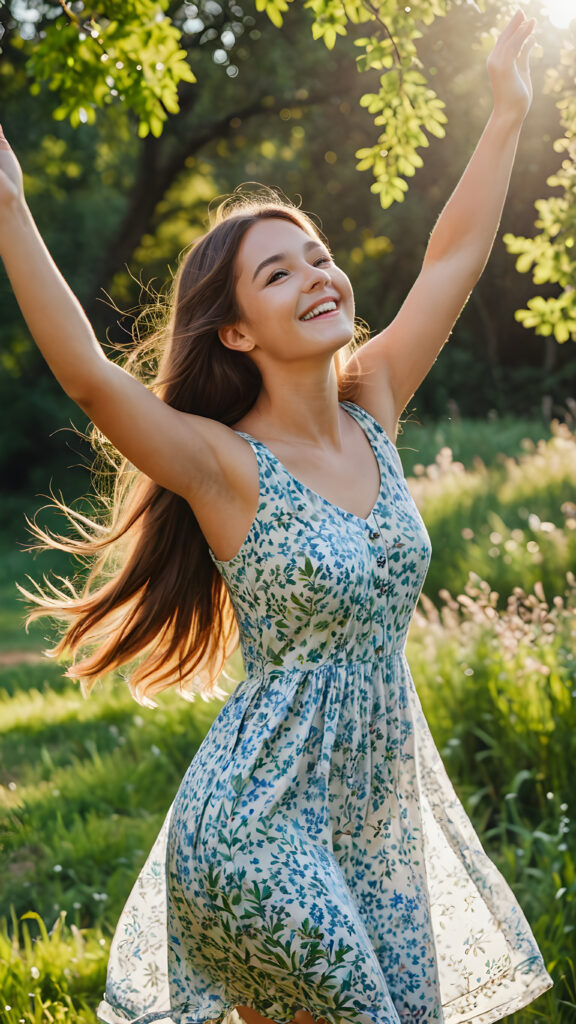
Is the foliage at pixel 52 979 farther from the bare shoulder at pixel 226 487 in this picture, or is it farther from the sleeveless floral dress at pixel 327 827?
the bare shoulder at pixel 226 487

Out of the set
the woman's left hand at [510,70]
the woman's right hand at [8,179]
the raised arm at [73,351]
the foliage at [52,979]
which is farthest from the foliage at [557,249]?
the foliage at [52,979]

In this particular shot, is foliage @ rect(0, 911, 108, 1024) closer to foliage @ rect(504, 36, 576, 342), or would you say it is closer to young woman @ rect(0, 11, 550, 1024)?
young woman @ rect(0, 11, 550, 1024)

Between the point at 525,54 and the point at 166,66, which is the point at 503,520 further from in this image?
the point at 525,54

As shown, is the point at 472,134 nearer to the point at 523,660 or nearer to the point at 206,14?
the point at 206,14

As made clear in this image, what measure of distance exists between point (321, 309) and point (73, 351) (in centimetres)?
57

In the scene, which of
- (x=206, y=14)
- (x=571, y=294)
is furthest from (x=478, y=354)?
(x=571, y=294)

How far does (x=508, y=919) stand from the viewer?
8.30 feet

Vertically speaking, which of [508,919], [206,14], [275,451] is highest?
[206,14]

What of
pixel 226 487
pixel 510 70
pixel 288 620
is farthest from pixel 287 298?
pixel 510 70

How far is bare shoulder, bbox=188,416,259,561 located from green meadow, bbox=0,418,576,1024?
1.66 meters

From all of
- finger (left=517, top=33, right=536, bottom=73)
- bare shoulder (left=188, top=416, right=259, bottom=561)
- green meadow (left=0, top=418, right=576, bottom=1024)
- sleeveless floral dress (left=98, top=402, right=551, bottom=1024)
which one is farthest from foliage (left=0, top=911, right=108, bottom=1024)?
finger (left=517, top=33, right=536, bottom=73)

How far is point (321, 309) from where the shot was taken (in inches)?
89.9

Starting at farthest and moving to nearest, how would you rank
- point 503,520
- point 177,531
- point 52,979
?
point 503,520 < point 52,979 < point 177,531

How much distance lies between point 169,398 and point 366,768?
3.03 feet
